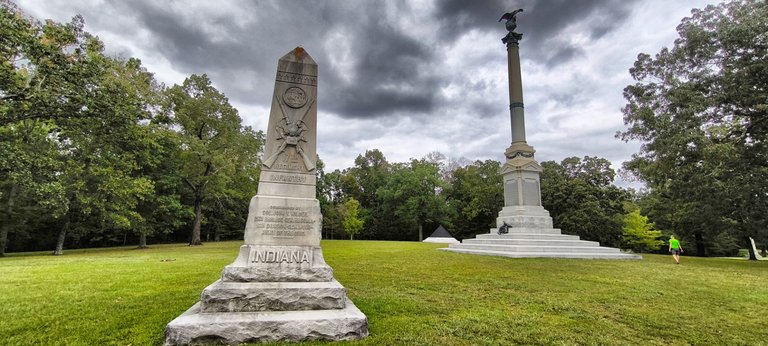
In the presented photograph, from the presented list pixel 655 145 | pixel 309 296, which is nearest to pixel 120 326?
pixel 309 296

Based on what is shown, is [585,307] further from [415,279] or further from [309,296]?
[309,296]

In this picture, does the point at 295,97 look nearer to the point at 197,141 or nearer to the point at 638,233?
the point at 197,141

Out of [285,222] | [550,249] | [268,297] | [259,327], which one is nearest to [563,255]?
[550,249]

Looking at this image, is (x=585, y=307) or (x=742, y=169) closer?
(x=585, y=307)

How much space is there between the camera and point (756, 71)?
1185 cm

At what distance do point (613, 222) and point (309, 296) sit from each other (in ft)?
122

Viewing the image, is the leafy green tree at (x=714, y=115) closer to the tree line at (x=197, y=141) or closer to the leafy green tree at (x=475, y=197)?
the tree line at (x=197, y=141)

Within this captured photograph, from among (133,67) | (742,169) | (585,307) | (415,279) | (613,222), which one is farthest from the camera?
(613,222)

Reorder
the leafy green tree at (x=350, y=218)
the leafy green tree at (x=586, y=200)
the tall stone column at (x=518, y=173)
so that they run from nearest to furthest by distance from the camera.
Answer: the tall stone column at (x=518, y=173)
the leafy green tree at (x=586, y=200)
the leafy green tree at (x=350, y=218)

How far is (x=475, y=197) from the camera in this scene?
40.0 m

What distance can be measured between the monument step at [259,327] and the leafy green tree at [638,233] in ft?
132

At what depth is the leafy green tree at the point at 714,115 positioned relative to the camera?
1200 centimetres

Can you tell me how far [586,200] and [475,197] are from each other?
1132 centimetres

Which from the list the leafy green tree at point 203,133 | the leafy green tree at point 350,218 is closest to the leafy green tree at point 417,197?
the leafy green tree at point 350,218
